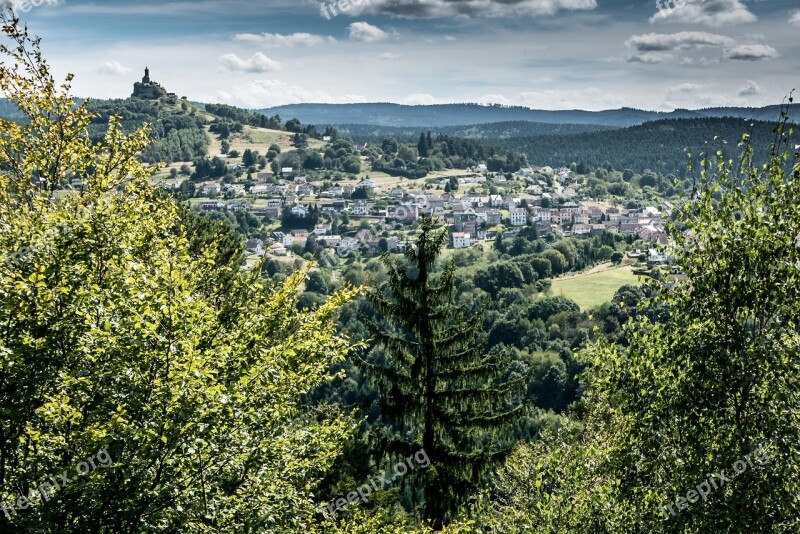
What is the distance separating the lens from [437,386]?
1988 centimetres

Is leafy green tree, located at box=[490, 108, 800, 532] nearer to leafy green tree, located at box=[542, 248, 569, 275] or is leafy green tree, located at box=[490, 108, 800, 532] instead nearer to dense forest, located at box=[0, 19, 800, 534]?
dense forest, located at box=[0, 19, 800, 534]

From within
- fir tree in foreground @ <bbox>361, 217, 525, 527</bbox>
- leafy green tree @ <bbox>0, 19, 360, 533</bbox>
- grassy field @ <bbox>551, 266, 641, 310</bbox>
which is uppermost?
leafy green tree @ <bbox>0, 19, 360, 533</bbox>

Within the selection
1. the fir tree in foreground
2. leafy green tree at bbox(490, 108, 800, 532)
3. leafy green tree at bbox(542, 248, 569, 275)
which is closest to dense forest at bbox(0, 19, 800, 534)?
leafy green tree at bbox(490, 108, 800, 532)

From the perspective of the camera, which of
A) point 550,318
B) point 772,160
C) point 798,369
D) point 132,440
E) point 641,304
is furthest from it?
point 550,318

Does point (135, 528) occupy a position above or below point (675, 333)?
below

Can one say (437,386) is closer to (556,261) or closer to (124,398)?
(124,398)

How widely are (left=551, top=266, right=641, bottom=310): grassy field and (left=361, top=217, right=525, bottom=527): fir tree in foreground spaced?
339 ft

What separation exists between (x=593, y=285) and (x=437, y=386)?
396 feet

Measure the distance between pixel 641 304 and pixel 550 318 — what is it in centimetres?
10457

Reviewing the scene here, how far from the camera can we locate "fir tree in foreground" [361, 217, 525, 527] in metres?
19.5

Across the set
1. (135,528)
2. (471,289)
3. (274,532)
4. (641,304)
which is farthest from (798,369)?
(471,289)

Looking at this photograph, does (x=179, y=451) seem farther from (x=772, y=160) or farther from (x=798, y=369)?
(x=772, y=160)

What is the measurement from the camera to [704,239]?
11508 mm

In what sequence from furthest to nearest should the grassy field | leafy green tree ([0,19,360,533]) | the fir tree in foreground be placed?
the grassy field
the fir tree in foreground
leafy green tree ([0,19,360,533])
